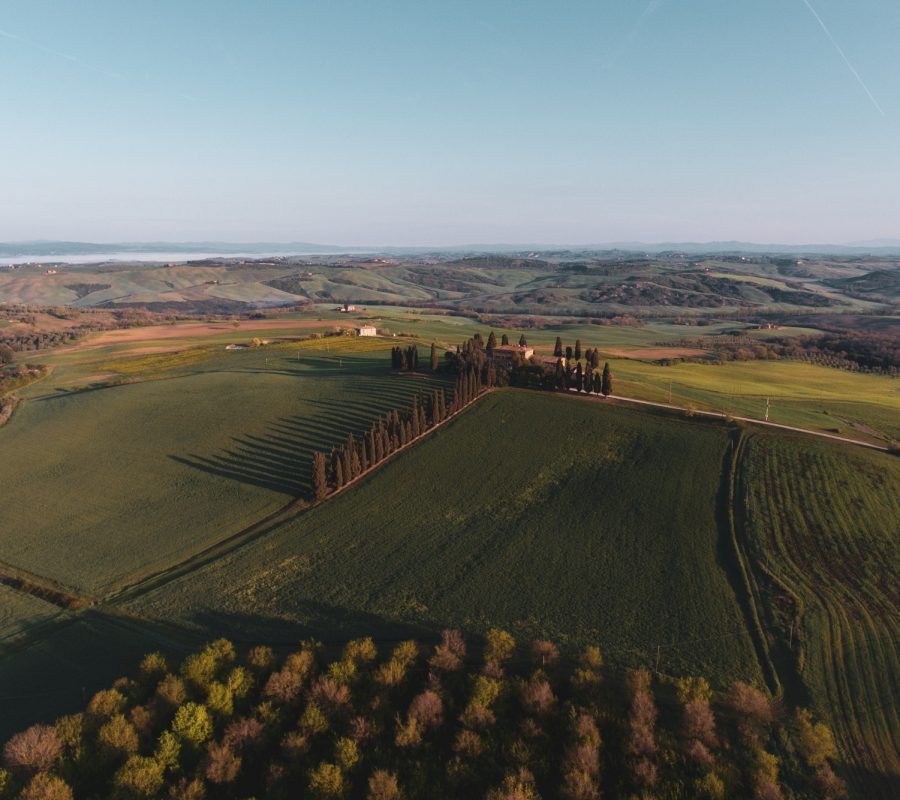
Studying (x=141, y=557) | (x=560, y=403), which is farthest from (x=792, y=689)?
(x=141, y=557)

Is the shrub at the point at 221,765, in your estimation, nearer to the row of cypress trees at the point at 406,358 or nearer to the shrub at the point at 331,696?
the shrub at the point at 331,696

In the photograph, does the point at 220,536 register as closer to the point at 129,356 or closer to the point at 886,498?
the point at 886,498

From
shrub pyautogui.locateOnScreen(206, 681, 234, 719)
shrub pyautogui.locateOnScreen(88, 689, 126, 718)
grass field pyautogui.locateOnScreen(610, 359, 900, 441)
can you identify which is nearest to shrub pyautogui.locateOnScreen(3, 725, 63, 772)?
shrub pyautogui.locateOnScreen(88, 689, 126, 718)

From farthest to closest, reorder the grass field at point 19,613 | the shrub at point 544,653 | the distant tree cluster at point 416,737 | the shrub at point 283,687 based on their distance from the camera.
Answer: the grass field at point 19,613 < the shrub at point 544,653 < the shrub at point 283,687 < the distant tree cluster at point 416,737

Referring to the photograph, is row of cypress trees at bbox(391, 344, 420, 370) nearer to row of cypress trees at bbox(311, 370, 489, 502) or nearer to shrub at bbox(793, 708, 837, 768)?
row of cypress trees at bbox(311, 370, 489, 502)

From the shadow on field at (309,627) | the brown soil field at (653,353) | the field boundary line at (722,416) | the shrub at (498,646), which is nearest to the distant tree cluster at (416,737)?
the shrub at (498,646)

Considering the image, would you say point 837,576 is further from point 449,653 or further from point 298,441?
point 298,441
